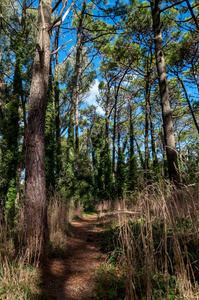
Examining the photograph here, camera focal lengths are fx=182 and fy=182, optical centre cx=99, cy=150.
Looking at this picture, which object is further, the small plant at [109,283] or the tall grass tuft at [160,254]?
the small plant at [109,283]

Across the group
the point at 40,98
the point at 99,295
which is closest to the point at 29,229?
the point at 99,295

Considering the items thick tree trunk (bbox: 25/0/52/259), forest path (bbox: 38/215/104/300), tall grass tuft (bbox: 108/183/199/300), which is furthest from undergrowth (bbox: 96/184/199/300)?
thick tree trunk (bbox: 25/0/52/259)

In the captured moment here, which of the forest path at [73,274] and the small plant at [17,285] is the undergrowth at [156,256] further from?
the small plant at [17,285]

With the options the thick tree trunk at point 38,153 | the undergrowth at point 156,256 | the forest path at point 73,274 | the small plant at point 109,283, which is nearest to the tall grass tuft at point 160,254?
the undergrowth at point 156,256

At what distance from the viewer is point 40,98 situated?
10.3 ft

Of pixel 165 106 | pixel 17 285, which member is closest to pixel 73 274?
pixel 17 285

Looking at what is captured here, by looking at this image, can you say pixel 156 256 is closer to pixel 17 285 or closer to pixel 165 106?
pixel 17 285

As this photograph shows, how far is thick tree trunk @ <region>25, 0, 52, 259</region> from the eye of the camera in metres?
2.71

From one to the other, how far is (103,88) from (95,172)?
7970mm

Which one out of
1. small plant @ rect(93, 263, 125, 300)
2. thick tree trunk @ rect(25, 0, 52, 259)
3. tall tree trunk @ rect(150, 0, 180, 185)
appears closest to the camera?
small plant @ rect(93, 263, 125, 300)

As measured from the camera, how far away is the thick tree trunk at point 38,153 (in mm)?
2709

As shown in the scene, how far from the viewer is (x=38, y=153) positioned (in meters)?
2.96

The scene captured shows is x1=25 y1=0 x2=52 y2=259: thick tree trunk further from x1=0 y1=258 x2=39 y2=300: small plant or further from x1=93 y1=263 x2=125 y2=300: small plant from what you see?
x1=93 y1=263 x2=125 y2=300: small plant

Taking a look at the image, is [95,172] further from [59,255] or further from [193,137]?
[193,137]
